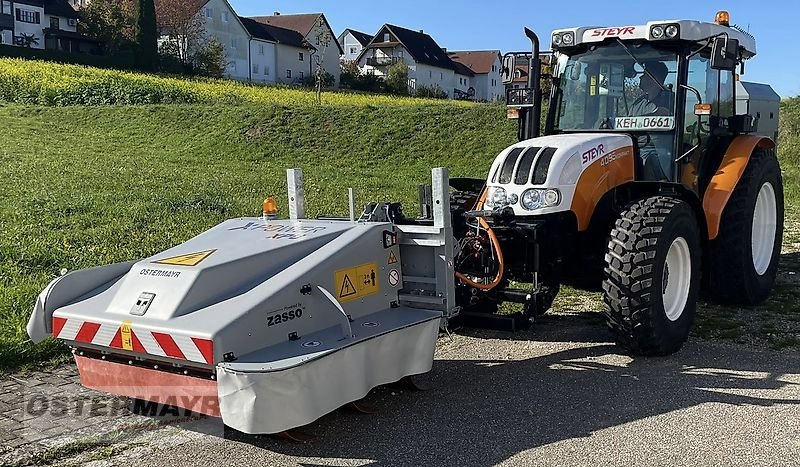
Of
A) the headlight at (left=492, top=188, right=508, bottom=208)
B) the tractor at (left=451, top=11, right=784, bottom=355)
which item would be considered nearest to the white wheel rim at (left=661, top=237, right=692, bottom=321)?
the tractor at (left=451, top=11, right=784, bottom=355)

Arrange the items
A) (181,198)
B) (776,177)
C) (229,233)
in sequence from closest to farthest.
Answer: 1. (229,233)
2. (776,177)
3. (181,198)

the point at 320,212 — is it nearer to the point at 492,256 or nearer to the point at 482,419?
the point at 492,256

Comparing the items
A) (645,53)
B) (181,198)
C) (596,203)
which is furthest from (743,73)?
(181,198)

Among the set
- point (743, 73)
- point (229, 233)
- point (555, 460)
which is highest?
point (743, 73)

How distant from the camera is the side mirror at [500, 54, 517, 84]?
6770 mm

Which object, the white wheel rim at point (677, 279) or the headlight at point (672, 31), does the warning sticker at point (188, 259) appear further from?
the headlight at point (672, 31)

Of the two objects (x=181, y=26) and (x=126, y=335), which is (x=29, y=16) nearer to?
(x=181, y=26)

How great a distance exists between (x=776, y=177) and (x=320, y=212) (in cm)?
648

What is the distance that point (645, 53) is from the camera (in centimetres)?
632

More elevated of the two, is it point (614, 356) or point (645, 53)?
point (645, 53)

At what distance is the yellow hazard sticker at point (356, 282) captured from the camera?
14.7ft

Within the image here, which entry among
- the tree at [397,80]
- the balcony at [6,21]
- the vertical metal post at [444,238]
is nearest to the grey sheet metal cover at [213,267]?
the vertical metal post at [444,238]

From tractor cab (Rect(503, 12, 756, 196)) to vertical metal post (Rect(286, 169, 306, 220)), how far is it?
7.69 feet

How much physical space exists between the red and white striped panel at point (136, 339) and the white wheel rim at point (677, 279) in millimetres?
3410
